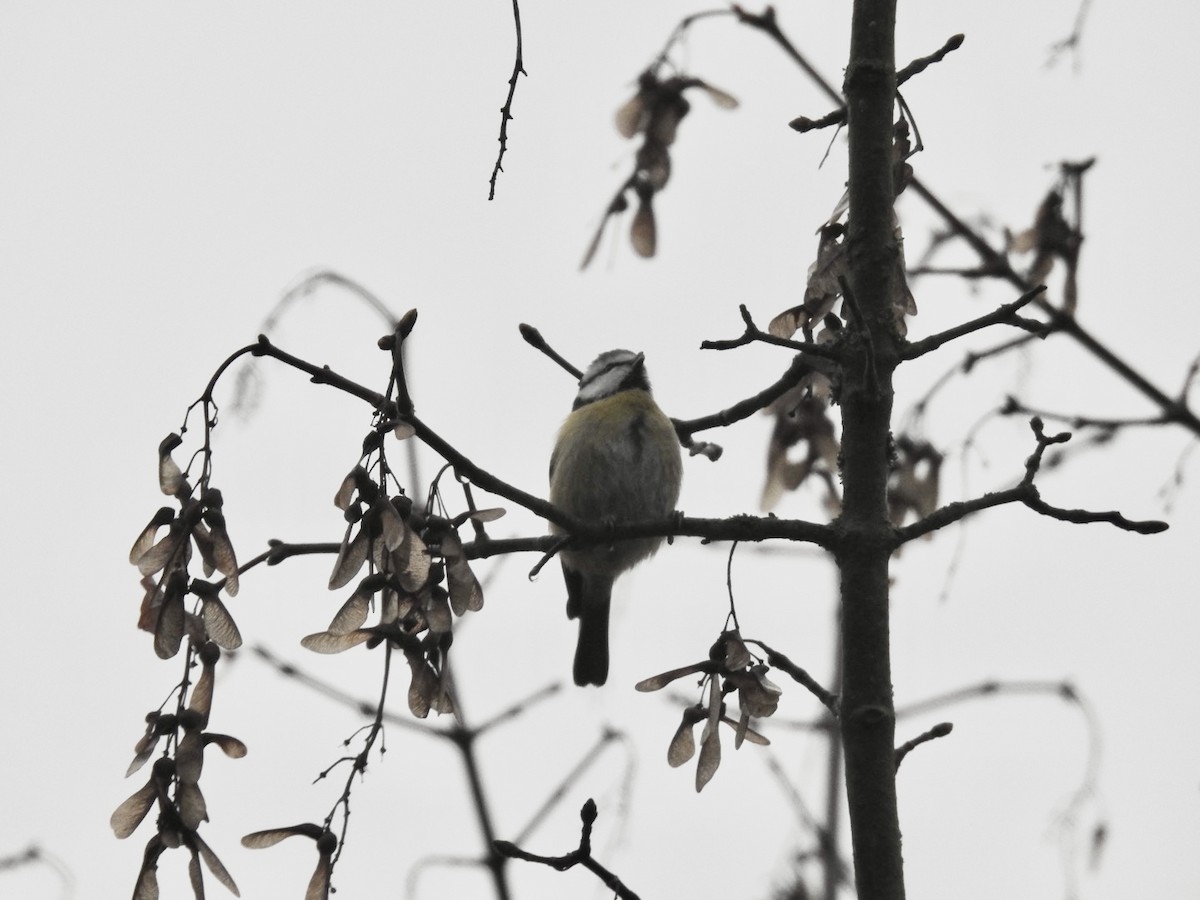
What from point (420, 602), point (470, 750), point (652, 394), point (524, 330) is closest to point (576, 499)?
point (652, 394)

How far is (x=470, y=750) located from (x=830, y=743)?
1.02 m

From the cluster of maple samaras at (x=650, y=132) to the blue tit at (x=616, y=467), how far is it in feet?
5.07

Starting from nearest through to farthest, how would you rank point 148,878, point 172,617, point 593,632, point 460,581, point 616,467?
point 148,878
point 172,617
point 460,581
point 616,467
point 593,632

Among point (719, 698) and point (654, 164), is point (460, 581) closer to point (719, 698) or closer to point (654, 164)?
point (719, 698)

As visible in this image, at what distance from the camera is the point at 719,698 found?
2.79m

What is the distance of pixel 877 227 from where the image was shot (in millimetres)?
2857

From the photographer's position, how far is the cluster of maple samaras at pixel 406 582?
2.33 meters

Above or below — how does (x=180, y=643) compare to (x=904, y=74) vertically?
below

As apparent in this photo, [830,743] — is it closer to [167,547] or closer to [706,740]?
[706,740]

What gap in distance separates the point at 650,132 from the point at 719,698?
58.6 inches

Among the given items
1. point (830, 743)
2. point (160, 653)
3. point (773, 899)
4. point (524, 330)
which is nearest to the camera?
point (160, 653)

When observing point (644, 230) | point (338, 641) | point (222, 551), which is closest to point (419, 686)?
point (338, 641)

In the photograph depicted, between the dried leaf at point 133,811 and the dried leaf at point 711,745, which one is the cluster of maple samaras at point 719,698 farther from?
the dried leaf at point 133,811

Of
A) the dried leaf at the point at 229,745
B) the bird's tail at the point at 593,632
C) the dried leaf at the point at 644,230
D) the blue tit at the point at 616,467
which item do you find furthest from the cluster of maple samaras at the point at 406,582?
the bird's tail at the point at 593,632
